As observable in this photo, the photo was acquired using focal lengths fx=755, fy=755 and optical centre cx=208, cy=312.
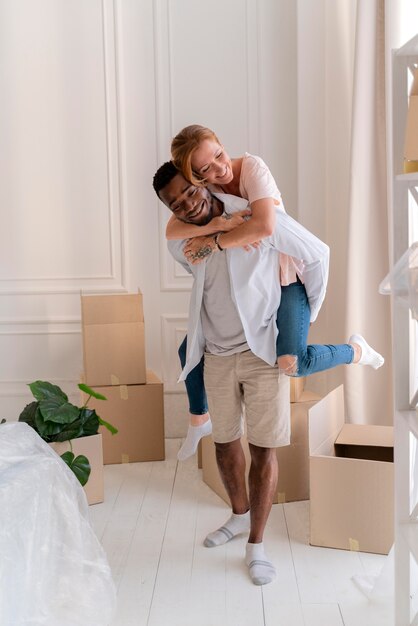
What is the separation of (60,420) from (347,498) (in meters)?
1.07

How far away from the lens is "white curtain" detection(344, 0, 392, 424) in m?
3.26

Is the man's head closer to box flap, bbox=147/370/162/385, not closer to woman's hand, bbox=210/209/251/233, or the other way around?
woman's hand, bbox=210/209/251/233

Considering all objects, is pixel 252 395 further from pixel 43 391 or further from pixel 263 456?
pixel 43 391

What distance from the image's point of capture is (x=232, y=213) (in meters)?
2.35

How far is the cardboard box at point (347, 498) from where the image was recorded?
2492 millimetres

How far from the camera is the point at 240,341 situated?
7.90 ft

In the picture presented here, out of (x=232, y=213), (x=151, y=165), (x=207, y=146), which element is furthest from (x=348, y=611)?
(x=151, y=165)

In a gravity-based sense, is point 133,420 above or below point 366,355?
below

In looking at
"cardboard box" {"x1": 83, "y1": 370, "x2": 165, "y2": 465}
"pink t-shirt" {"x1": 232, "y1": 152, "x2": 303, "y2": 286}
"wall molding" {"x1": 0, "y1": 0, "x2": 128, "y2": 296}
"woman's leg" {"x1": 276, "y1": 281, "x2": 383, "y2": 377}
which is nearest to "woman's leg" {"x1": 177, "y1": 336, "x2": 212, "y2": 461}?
"woman's leg" {"x1": 276, "y1": 281, "x2": 383, "y2": 377}

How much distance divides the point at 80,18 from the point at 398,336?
270cm

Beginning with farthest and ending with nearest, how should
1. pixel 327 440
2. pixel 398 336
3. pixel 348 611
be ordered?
1. pixel 327 440
2. pixel 348 611
3. pixel 398 336

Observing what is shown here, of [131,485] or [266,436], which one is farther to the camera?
[131,485]

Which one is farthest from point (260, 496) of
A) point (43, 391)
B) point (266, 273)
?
point (43, 391)

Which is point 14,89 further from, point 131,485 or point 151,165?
point 131,485
